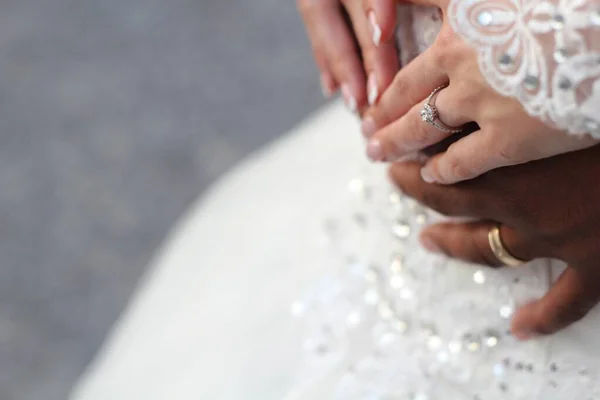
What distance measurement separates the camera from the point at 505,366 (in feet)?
2.04

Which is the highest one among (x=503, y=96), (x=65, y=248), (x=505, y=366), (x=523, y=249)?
(x=503, y=96)

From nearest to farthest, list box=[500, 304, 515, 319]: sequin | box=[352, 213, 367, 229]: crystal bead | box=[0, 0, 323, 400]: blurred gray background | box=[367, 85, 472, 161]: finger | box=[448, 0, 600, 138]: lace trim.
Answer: box=[448, 0, 600, 138]: lace trim → box=[367, 85, 472, 161]: finger → box=[500, 304, 515, 319]: sequin → box=[352, 213, 367, 229]: crystal bead → box=[0, 0, 323, 400]: blurred gray background

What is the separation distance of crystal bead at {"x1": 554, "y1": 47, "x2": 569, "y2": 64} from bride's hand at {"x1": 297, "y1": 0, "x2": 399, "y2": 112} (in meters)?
0.22

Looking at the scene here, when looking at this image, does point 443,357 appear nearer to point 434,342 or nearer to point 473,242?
point 434,342

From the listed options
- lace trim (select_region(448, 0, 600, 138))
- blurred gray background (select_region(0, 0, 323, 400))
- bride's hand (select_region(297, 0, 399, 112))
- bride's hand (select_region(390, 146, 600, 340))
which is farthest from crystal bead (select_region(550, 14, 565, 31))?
blurred gray background (select_region(0, 0, 323, 400))

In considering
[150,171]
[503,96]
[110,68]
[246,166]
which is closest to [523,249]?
[503,96]

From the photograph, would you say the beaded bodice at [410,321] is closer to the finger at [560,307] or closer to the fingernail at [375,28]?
the finger at [560,307]

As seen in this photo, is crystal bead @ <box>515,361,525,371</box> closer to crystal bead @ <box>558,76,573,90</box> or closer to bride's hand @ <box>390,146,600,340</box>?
bride's hand @ <box>390,146,600,340</box>

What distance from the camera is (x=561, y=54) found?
421 millimetres

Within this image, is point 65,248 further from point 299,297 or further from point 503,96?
point 503,96

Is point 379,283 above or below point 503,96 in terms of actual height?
below

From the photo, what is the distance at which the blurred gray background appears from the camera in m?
1.46

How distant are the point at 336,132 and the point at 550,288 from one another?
0.43m

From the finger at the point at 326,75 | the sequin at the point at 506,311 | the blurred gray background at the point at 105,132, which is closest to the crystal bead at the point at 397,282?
the sequin at the point at 506,311
